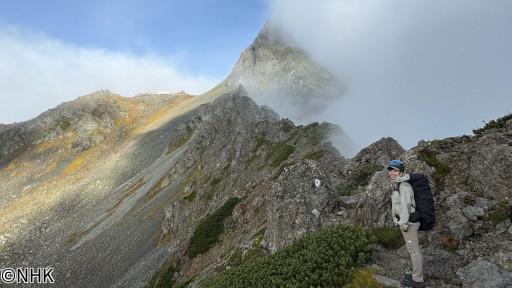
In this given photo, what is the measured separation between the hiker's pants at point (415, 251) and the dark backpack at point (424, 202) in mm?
242

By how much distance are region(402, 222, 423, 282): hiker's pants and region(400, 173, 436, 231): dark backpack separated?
0.24 metres

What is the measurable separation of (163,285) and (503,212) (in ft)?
103

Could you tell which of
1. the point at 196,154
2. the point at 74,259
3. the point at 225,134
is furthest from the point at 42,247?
the point at 225,134

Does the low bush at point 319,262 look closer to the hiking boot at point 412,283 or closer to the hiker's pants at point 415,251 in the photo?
the hiking boot at point 412,283

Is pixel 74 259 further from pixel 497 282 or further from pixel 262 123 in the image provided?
pixel 497 282

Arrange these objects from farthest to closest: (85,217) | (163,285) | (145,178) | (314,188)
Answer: (145,178)
(85,217)
(163,285)
(314,188)

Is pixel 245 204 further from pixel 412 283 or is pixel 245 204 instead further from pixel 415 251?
pixel 415 251

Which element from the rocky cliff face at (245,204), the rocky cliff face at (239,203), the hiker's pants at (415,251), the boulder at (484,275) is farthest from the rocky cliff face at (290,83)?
the hiker's pants at (415,251)

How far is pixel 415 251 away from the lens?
406 inches

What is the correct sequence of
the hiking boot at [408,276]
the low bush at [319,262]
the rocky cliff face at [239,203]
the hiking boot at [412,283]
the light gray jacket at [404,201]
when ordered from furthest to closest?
the rocky cliff face at [239,203]
the low bush at [319,262]
the hiking boot at [408,276]
the light gray jacket at [404,201]
the hiking boot at [412,283]

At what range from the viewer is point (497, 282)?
10.0 metres

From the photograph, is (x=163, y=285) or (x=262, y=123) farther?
(x=262, y=123)

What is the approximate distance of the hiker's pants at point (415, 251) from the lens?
33.6 ft

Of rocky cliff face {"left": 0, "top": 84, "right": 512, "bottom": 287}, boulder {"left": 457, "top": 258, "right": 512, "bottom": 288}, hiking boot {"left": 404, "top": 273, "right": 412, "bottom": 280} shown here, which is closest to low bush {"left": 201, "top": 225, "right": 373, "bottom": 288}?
rocky cliff face {"left": 0, "top": 84, "right": 512, "bottom": 287}
